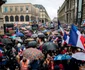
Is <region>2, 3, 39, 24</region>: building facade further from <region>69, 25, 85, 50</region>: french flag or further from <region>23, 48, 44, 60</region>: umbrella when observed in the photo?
<region>69, 25, 85, 50</region>: french flag

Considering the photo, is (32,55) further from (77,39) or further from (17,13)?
(17,13)

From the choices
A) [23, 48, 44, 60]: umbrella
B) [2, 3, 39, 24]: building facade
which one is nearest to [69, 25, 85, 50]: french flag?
[23, 48, 44, 60]: umbrella

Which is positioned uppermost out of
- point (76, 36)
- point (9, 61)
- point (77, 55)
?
point (76, 36)

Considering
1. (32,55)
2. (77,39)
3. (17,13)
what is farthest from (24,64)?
(17,13)

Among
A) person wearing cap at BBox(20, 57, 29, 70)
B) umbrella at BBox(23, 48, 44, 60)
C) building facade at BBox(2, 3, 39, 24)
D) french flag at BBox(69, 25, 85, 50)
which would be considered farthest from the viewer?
building facade at BBox(2, 3, 39, 24)

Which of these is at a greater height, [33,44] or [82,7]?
[82,7]

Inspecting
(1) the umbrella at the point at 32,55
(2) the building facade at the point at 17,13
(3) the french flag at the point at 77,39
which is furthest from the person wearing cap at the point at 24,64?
(2) the building facade at the point at 17,13

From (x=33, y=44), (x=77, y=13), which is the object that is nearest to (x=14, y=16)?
(x=77, y=13)

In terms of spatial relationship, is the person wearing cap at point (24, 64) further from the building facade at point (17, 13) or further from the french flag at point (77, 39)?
the building facade at point (17, 13)

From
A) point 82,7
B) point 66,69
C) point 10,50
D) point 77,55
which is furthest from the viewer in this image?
point 82,7

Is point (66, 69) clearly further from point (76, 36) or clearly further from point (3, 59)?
point (3, 59)

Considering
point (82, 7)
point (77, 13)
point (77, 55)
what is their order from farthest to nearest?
point (77, 13) < point (82, 7) < point (77, 55)

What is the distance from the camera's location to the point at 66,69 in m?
9.19

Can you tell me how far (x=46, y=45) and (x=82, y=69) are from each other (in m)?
3.35
